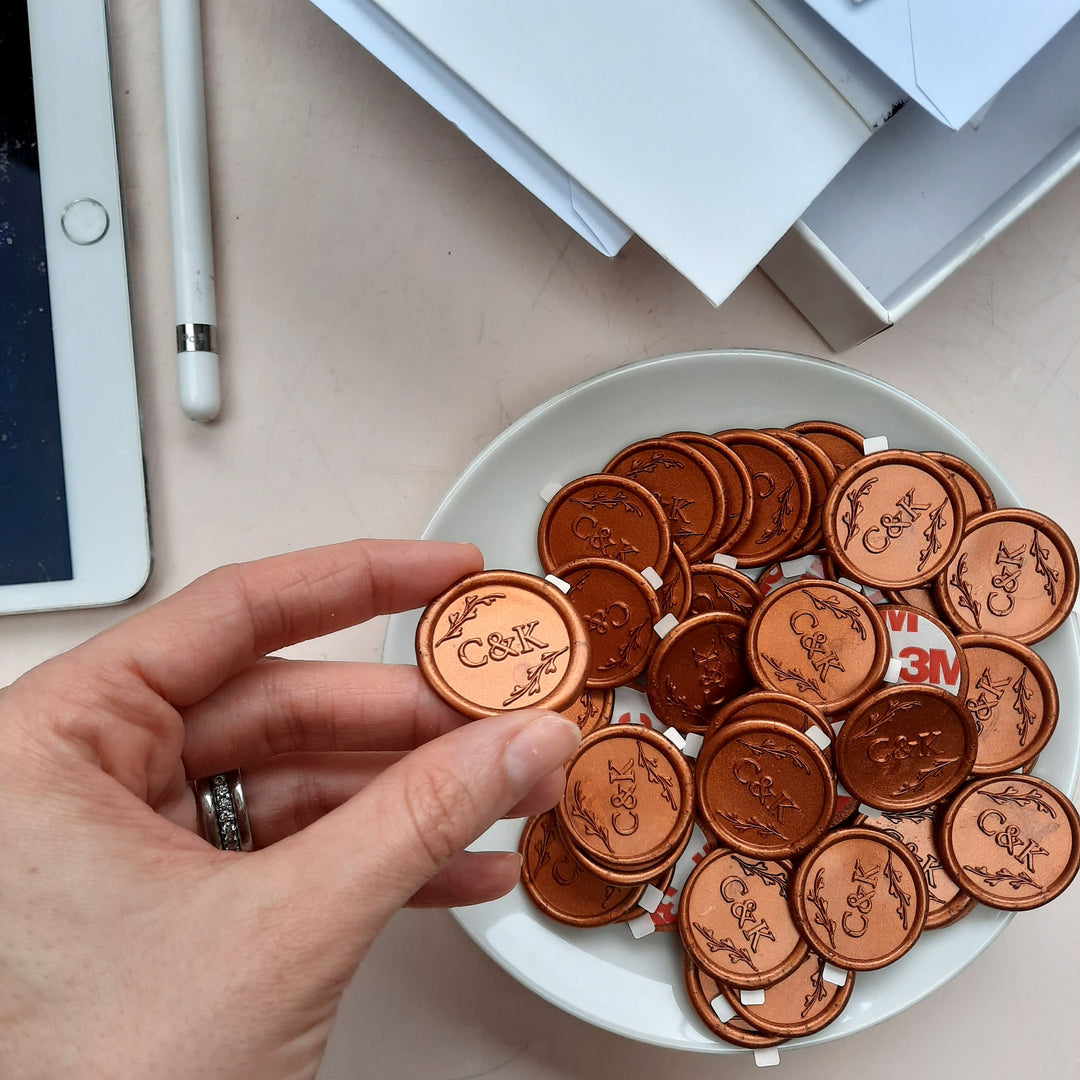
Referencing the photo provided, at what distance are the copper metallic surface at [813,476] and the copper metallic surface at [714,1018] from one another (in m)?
0.41

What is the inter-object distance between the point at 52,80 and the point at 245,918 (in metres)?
0.82

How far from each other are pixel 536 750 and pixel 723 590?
1.33ft

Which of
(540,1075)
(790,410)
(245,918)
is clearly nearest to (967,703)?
(790,410)

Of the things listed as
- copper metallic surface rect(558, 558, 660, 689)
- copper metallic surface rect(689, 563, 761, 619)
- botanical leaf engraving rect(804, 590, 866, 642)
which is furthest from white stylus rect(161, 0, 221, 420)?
botanical leaf engraving rect(804, 590, 866, 642)

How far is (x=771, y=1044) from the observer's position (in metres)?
0.78

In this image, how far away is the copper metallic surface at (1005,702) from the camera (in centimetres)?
83

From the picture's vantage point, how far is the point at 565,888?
82 cm

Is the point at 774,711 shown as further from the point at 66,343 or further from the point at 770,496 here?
the point at 66,343

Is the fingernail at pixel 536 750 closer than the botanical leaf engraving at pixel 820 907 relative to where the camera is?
Yes

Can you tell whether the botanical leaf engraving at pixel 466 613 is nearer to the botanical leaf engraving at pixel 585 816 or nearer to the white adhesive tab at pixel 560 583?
the white adhesive tab at pixel 560 583

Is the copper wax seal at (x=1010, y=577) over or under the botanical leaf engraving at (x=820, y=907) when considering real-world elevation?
over

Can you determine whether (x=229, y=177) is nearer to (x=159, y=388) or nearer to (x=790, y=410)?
(x=159, y=388)

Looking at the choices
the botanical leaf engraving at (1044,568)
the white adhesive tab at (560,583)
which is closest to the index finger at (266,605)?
the white adhesive tab at (560,583)

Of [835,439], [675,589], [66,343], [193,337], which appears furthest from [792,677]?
[66,343]
